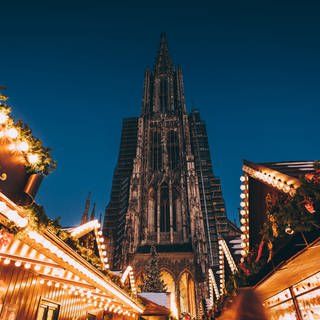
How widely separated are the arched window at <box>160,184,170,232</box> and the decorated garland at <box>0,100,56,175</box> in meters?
27.3

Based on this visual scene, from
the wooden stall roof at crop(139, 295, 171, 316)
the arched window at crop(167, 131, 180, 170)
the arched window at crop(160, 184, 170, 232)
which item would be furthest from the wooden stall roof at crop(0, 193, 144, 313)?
the arched window at crop(167, 131, 180, 170)

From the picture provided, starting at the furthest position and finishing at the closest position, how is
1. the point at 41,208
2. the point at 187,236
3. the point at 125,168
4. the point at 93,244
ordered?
1. the point at 125,168
2. the point at 187,236
3. the point at 93,244
4. the point at 41,208

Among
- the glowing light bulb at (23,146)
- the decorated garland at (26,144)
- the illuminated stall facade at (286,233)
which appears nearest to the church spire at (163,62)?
the illuminated stall facade at (286,233)

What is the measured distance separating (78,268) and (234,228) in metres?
38.5

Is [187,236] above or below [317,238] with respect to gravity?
above

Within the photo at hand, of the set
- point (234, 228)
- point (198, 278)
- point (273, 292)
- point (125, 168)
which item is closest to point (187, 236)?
point (198, 278)

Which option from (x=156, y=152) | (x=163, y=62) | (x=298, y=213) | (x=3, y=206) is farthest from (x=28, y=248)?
(x=163, y=62)

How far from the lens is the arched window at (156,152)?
3490 cm

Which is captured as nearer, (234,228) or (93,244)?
(93,244)

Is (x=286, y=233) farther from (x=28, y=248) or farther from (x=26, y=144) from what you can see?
(x=28, y=248)

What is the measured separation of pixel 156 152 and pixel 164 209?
10.0m

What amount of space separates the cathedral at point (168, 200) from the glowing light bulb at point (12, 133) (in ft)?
82.0

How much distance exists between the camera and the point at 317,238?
103 inches

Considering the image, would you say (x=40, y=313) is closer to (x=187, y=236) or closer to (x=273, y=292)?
(x=273, y=292)
